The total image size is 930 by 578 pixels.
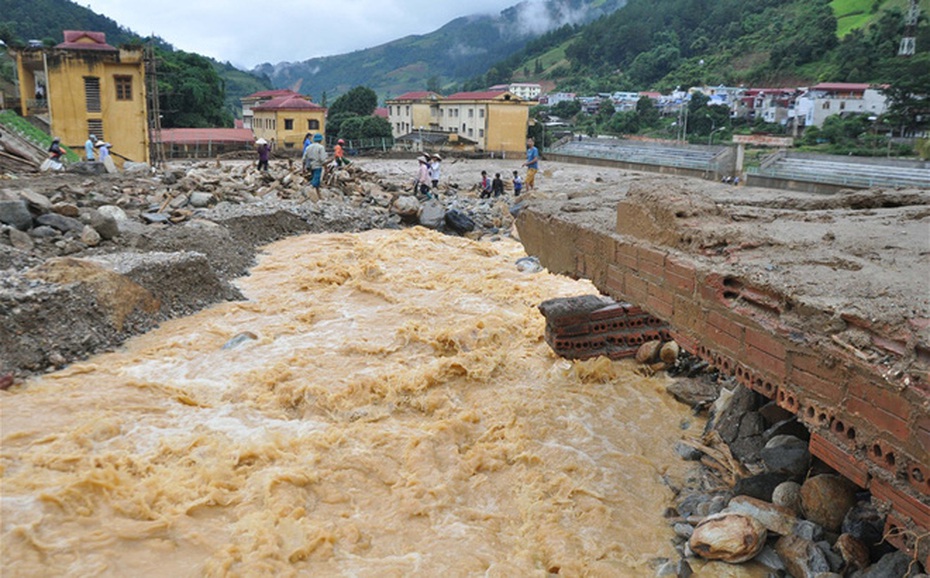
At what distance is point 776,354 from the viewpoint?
3.87 meters

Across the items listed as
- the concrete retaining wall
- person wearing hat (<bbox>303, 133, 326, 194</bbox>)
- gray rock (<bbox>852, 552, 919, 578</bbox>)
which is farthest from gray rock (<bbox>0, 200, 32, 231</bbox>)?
gray rock (<bbox>852, 552, 919, 578</bbox>)

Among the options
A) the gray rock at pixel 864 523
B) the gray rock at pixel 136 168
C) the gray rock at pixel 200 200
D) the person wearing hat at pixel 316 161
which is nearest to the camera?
the gray rock at pixel 864 523

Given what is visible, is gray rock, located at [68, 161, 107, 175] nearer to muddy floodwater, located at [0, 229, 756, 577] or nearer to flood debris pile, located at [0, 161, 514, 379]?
flood debris pile, located at [0, 161, 514, 379]

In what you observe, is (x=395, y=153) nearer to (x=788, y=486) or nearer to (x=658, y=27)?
(x=788, y=486)

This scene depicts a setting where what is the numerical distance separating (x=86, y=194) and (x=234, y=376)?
862 centimetres

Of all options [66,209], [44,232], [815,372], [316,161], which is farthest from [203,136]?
[815,372]

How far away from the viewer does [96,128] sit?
25.3 metres

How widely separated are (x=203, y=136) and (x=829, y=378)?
36.7 meters

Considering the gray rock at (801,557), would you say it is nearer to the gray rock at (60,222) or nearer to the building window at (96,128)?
the gray rock at (60,222)

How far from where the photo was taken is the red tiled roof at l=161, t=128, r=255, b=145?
3422 cm

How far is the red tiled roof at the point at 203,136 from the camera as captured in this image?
34219 mm

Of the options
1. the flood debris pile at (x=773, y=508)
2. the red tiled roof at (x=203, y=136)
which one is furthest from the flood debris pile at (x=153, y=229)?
the red tiled roof at (x=203, y=136)

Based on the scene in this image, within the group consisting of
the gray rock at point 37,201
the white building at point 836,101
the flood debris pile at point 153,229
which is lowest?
the flood debris pile at point 153,229

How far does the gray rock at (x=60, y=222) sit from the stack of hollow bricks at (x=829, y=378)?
10166 millimetres
